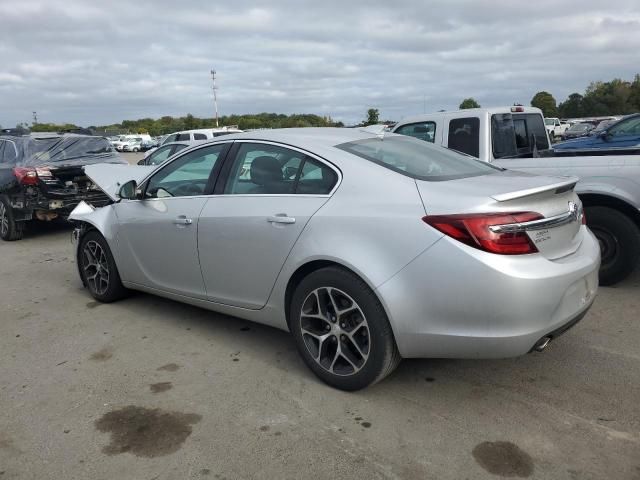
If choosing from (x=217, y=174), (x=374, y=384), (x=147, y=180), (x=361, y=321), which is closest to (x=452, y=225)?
(x=361, y=321)

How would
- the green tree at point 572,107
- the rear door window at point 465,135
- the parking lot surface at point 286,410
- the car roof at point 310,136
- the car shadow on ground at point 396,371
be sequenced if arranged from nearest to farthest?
the parking lot surface at point 286,410, the car shadow on ground at point 396,371, the car roof at point 310,136, the rear door window at point 465,135, the green tree at point 572,107

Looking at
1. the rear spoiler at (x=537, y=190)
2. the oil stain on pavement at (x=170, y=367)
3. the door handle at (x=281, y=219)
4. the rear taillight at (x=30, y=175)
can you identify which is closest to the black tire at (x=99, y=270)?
the oil stain on pavement at (x=170, y=367)

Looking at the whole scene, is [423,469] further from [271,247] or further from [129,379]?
[129,379]

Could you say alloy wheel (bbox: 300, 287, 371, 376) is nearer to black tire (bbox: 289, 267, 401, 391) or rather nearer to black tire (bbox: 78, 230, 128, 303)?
black tire (bbox: 289, 267, 401, 391)

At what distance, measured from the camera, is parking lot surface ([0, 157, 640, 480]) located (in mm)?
2676

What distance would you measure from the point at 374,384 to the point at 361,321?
0.43 meters

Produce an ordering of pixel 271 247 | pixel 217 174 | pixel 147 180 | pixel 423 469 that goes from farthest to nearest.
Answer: pixel 147 180 → pixel 217 174 → pixel 271 247 → pixel 423 469

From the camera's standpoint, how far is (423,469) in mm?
2600

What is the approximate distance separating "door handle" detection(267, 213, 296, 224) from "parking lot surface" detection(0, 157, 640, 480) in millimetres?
1016

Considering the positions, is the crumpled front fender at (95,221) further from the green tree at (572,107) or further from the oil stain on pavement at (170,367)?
the green tree at (572,107)

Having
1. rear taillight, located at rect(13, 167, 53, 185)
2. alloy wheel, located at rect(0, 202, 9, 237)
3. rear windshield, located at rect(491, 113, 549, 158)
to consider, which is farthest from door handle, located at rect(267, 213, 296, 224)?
alloy wheel, located at rect(0, 202, 9, 237)

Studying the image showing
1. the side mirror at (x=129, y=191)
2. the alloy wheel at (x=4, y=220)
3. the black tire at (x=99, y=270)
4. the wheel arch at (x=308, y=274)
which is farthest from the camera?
the alloy wheel at (x=4, y=220)

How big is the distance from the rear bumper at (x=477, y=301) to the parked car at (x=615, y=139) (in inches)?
211

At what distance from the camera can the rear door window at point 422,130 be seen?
6793 millimetres
